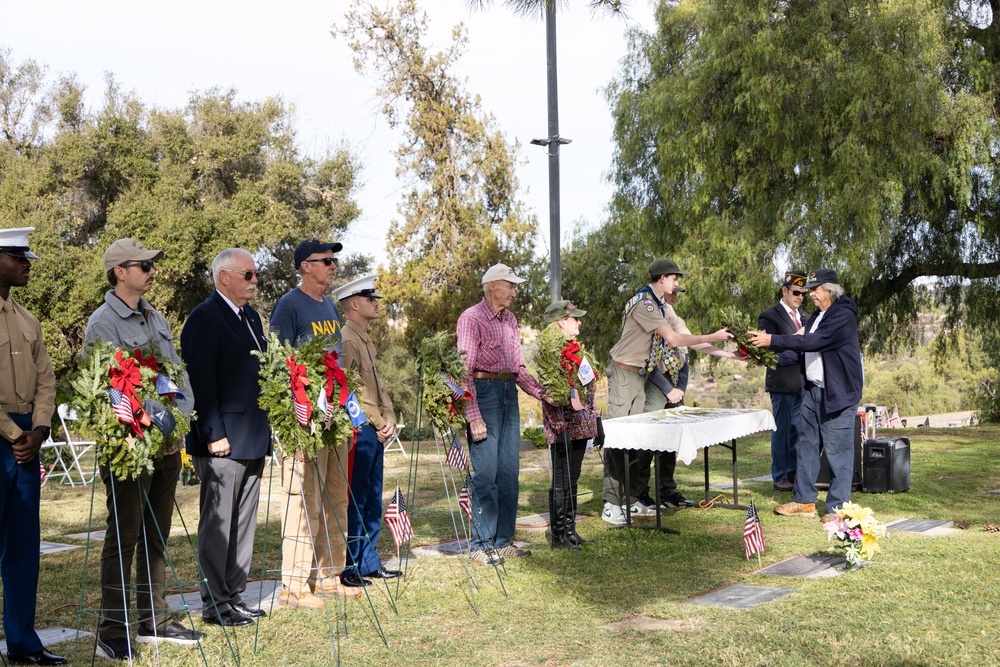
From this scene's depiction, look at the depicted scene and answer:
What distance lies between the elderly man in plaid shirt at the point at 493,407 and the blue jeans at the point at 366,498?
2.25ft

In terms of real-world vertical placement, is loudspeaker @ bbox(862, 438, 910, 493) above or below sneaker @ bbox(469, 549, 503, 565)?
above

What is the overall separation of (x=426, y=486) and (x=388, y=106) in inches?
695

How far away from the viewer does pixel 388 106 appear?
26938 millimetres

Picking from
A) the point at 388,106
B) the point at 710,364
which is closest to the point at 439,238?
the point at 388,106

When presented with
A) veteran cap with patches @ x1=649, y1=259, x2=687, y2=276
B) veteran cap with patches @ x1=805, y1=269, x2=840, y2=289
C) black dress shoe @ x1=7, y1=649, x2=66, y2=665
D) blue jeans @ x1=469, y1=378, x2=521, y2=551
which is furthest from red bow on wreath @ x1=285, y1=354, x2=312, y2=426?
veteran cap with patches @ x1=805, y1=269, x2=840, y2=289

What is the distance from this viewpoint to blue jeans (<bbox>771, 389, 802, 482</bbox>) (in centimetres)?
1002

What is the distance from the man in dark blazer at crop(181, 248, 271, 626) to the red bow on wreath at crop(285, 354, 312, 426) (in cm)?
27

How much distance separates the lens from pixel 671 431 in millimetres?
7355

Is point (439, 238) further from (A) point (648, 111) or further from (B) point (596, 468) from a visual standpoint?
(B) point (596, 468)

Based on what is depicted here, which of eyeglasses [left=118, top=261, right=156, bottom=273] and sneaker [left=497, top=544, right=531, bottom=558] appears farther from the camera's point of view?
sneaker [left=497, top=544, right=531, bottom=558]

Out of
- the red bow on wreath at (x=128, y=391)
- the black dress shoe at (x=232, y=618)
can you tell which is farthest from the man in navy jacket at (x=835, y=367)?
the red bow on wreath at (x=128, y=391)

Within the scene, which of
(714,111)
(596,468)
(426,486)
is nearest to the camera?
(426,486)

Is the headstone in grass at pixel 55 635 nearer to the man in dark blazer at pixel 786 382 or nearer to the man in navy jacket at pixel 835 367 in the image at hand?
the man in navy jacket at pixel 835 367

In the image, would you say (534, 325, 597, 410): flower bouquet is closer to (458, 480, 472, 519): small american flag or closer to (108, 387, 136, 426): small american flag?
(458, 480, 472, 519): small american flag
